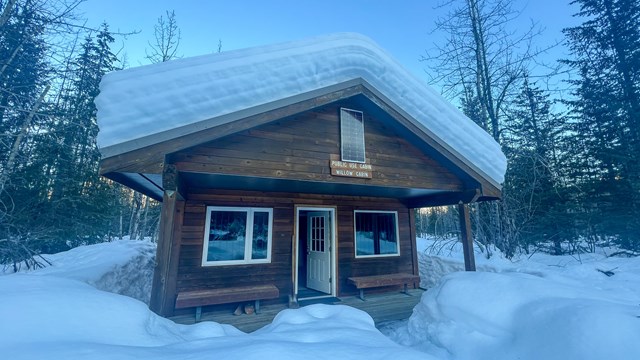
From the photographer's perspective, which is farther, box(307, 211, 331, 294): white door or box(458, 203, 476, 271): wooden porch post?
box(307, 211, 331, 294): white door

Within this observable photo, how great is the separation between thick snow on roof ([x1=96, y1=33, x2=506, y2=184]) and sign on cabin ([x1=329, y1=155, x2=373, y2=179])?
1.62m

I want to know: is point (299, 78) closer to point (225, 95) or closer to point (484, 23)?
point (225, 95)

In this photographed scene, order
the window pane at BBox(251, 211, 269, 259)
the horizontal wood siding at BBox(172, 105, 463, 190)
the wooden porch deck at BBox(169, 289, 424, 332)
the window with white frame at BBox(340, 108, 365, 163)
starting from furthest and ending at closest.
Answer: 1. the window pane at BBox(251, 211, 269, 259)
2. the window with white frame at BBox(340, 108, 365, 163)
3. the wooden porch deck at BBox(169, 289, 424, 332)
4. the horizontal wood siding at BBox(172, 105, 463, 190)

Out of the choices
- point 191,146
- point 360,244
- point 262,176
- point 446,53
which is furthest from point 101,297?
point 446,53

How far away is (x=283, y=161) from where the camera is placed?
5.41 m

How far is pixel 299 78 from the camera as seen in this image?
5.39m

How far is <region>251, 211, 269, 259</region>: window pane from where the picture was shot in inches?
271

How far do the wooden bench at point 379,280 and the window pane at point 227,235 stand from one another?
317cm

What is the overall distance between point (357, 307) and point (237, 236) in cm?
352

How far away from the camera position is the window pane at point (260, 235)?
689 centimetres

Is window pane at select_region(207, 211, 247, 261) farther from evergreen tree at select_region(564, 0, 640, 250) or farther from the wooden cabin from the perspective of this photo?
evergreen tree at select_region(564, 0, 640, 250)

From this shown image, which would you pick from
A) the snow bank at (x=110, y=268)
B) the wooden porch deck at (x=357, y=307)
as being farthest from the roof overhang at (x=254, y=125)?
the wooden porch deck at (x=357, y=307)

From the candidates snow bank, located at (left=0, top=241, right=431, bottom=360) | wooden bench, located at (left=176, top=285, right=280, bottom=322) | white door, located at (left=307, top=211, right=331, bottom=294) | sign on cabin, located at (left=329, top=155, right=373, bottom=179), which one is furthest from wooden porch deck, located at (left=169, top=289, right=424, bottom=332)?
sign on cabin, located at (left=329, top=155, right=373, bottom=179)

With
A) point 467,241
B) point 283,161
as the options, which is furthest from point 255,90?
point 467,241
